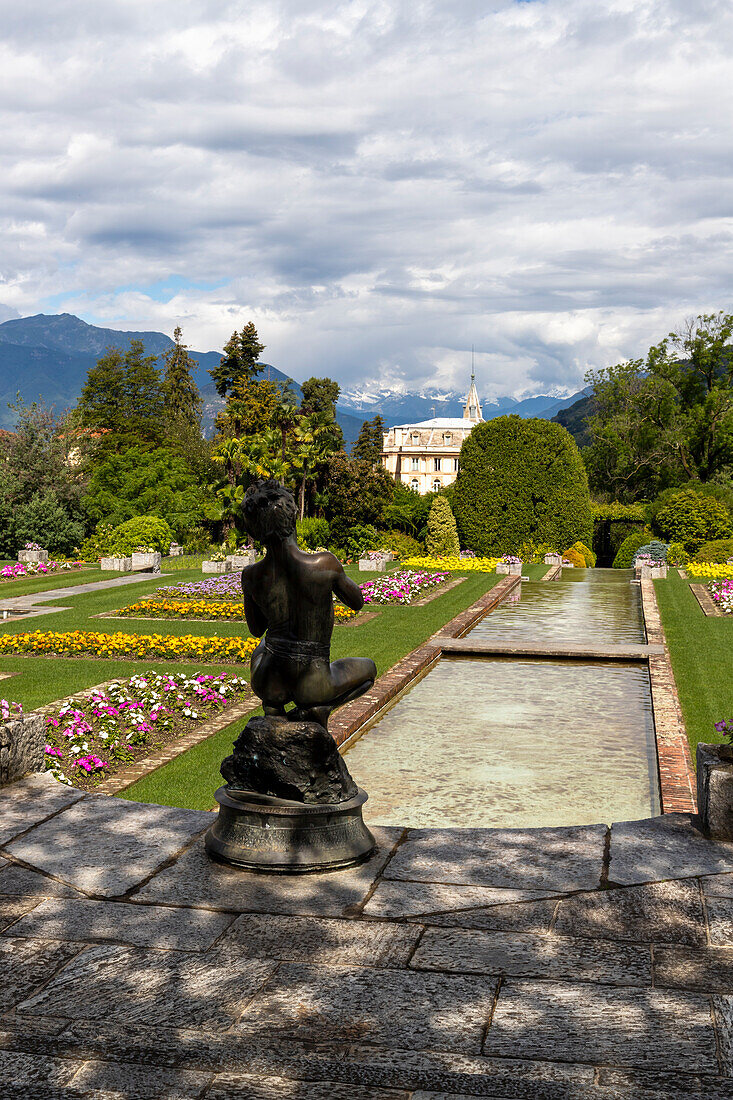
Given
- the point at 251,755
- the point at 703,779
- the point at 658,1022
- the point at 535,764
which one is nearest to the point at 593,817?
the point at 535,764

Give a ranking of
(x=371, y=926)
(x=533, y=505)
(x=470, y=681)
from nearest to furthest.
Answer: (x=371, y=926)
(x=470, y=681)
(x=533, y=505)

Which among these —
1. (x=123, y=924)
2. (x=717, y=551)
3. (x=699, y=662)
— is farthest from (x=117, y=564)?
(x=123, y=924)

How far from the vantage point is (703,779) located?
19.1 feet

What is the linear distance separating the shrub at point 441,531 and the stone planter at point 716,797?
1326 inches

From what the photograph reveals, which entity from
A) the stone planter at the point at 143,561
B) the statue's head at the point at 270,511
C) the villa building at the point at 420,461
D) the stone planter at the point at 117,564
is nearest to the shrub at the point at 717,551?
the stone planter at the point at 143,561

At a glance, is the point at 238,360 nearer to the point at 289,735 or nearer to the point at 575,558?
the point at 575,558

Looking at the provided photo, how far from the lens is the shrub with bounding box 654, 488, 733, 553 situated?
37.5m

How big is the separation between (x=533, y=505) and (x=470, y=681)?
26460mm

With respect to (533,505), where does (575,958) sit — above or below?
below

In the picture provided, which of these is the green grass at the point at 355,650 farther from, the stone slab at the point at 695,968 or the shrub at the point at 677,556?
the shrub at the point at 677,556

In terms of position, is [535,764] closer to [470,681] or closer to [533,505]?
[470,681]

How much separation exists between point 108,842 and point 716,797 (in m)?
3.70

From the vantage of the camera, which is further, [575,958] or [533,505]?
[533,505]

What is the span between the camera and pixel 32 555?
30.4 metres
